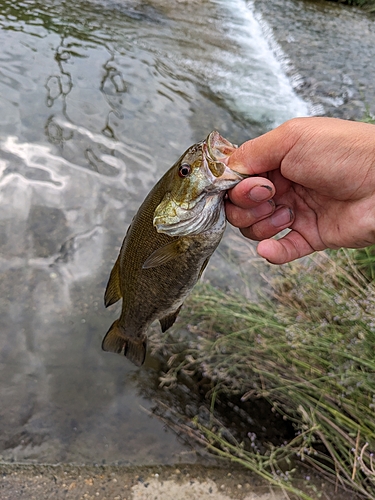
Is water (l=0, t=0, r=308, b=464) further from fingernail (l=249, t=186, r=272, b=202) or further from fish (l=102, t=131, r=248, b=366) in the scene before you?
fingernail (l=249, t=186, r=272, b=202)

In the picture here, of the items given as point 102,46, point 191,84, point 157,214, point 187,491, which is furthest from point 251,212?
point 102,46

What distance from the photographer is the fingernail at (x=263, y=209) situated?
2.29 m

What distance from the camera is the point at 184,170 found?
6.60 feet

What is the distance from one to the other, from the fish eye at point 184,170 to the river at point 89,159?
2.14m

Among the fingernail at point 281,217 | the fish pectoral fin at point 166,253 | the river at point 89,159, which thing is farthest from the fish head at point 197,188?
the river at point 89,159

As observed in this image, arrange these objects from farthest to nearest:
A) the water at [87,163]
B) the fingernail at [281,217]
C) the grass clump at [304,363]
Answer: the water at [87,163]
the grass clump at [304,363]
the fingernail at [281,217]

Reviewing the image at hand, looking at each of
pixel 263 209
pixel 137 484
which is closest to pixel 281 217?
pixel 263 209

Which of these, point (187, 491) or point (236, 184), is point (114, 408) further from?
point (236, 184)

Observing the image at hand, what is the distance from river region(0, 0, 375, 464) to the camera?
3361 millimetres

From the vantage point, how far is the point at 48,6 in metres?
9.73

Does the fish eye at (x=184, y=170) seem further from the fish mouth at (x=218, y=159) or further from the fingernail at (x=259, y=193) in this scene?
the fingernail at (x=259, y=193)

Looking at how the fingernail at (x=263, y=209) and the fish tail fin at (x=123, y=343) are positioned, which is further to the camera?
the fish tail fin at (x=123, y=343)

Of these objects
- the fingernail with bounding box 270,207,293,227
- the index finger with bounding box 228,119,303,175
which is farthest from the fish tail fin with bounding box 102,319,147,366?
the index finger with bounding box 228,119,303,175

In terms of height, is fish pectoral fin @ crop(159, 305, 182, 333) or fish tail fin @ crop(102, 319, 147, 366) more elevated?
fish pectoral fin @ crop(159, 305, 182, 333)
